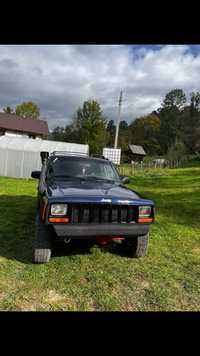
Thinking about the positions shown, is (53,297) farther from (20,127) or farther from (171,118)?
(171,118)

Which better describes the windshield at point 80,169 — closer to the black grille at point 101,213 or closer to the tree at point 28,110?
the black grille at point 101,213

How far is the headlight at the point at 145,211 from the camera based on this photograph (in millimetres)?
3243

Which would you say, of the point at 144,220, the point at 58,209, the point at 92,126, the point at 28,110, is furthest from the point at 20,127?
the point at 144,220

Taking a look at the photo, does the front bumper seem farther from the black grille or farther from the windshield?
the windshield

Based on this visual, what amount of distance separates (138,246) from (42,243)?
1427 millimetres

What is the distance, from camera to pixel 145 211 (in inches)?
129

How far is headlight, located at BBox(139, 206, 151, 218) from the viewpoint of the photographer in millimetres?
3243
